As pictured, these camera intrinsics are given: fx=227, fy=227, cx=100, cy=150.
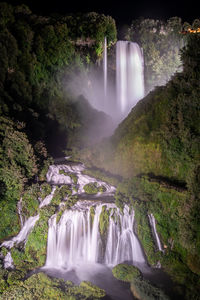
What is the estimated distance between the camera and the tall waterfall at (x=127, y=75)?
2356cm

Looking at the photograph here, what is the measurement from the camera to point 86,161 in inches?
579

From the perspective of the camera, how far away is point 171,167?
1059 cm

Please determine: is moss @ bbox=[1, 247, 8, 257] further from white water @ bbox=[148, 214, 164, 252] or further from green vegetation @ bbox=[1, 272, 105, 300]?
white water @ bbox=[148, 214, 164, 252]

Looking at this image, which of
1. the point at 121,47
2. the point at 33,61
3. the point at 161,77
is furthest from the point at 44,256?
the point at 161,77

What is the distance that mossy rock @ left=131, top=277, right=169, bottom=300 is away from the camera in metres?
7.31

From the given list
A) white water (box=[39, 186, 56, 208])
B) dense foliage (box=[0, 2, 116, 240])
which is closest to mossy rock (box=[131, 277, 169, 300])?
white water (box=[39, 186, 56, 208])

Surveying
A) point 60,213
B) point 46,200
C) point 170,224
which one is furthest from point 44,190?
point 170,224

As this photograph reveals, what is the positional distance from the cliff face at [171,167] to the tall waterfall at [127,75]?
38.2 feet

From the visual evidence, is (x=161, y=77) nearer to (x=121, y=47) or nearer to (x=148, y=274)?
(x=121, y=47)

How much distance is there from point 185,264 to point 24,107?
44.7 ft

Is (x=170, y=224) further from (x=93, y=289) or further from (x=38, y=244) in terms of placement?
(x=38, y=244)

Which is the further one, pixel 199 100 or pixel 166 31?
pixel 166 31

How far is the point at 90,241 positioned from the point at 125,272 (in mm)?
1886

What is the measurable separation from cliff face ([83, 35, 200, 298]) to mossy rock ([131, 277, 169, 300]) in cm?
120
